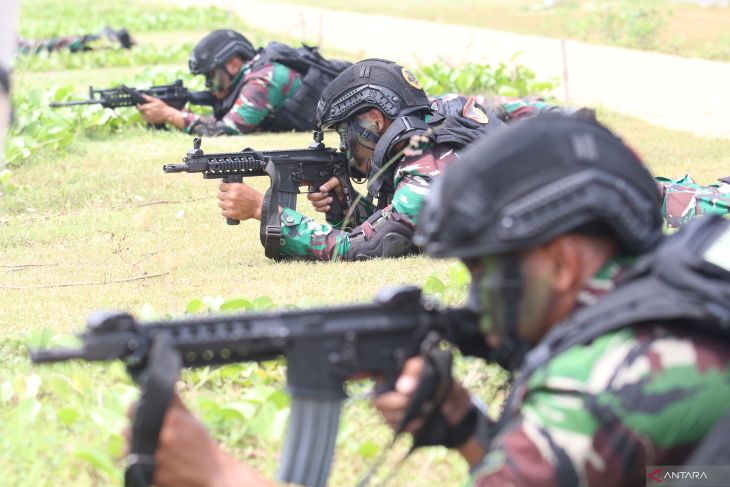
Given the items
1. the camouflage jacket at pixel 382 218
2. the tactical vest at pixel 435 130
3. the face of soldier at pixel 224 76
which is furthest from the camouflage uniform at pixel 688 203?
the face of soldier at pixel 224 76

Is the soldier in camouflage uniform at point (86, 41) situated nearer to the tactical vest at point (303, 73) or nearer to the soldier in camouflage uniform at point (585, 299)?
the tactical vest at point (303, 73)

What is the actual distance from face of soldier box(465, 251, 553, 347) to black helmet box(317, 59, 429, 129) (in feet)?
12.0

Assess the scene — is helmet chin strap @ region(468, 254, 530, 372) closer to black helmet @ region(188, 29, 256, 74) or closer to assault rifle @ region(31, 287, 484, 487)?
assault rifle @ region(31, 287, 484, 487)

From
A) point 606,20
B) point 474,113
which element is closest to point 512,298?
point 474,113

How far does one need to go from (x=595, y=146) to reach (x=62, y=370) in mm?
2595

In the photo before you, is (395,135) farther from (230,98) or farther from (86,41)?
(86,41)

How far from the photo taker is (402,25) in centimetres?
2139

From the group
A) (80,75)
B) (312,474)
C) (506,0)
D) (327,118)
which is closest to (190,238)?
(327,118)

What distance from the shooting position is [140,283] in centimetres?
629

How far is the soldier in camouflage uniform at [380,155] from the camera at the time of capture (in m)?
6.00

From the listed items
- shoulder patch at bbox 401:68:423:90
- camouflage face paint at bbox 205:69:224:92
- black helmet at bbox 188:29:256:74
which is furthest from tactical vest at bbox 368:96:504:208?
camouflage face paint at bbox 205:69:224:92

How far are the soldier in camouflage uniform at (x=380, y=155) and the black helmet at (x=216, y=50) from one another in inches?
185

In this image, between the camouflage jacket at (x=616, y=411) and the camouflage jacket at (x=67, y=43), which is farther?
the camouflage jacket at (x=67, y=43)

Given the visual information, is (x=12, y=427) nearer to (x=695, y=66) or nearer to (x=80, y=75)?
(x=695, y=66)
